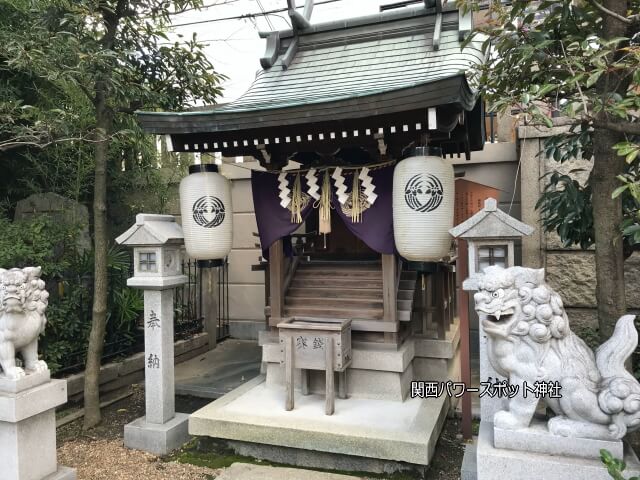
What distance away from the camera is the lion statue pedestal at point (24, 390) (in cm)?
364

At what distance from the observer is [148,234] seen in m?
4.88

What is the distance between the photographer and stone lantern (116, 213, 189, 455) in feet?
15.9

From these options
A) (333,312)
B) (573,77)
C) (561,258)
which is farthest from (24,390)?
(561,258)

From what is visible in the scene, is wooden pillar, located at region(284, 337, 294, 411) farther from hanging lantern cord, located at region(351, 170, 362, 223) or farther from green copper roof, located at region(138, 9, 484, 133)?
green copper roof, located at region(138, 9, 484, 133)

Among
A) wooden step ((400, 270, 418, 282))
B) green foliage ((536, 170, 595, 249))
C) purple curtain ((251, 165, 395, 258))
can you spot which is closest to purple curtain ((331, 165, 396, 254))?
purple curtain ((251, 165, 395, 258))

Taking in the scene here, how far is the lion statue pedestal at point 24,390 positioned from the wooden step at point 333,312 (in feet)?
8.75

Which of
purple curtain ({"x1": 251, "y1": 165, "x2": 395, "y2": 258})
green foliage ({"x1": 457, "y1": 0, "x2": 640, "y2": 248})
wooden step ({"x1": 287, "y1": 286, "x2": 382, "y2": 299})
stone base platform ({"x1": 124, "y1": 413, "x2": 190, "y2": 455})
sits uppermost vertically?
green foliage ({"x1": 457, "y1": 0, "x2": 640, "y2": 248})

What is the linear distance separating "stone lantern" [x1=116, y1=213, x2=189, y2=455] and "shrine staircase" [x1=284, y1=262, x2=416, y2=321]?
5.14ft

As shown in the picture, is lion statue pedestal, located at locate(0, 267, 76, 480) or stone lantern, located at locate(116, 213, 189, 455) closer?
lion statue pedestal, located at locate(0, 267, 76, 480)

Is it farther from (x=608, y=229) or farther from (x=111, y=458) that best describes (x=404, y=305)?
(x=111, y=458)

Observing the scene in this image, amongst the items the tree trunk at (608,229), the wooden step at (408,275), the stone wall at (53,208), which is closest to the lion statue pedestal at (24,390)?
the stone wall at (53,208)

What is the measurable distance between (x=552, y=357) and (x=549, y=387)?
7.2 inches

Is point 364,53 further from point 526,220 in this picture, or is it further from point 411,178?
point 526,220

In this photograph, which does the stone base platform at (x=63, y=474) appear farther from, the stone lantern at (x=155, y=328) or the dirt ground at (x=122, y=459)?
the stone lantern at (x=155, y=328)
